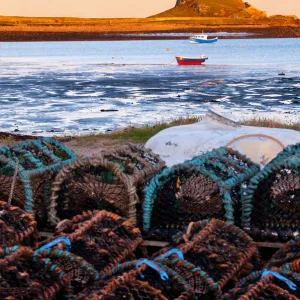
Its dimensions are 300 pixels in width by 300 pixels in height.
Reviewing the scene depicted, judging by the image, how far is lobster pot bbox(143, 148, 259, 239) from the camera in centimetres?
345

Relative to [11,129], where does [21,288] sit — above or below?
above

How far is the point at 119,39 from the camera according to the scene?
112 metres

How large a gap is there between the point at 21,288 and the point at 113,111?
1494cm

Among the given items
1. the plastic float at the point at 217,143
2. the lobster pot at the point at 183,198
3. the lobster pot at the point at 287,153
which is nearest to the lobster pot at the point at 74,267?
the lobster pot at the point at 183,198

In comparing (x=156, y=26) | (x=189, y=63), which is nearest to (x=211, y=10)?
(x=156, y=26)

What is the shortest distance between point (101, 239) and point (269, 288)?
89 cm

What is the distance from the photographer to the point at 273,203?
3.41 metres

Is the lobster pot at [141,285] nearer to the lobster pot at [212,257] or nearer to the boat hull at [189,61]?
the lobster pot at [212,257]

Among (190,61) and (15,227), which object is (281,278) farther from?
(190,61)

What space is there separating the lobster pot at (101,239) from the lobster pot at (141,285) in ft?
0.75

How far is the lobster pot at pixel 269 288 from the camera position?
90.3 inches

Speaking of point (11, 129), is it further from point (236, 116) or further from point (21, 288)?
point (21, 288)

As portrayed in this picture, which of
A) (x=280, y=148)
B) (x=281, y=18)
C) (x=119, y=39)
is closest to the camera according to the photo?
(x=280, y=148)

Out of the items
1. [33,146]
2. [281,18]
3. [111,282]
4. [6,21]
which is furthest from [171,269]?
[281,18]
